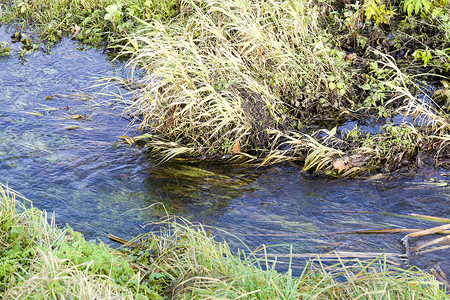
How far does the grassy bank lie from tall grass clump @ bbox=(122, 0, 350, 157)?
1784 mm

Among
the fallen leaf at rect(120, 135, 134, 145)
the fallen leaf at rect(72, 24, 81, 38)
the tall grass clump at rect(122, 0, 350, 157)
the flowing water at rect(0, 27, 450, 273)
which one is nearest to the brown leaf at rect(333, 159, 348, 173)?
the flowing water at rect(0, 27, 450, 273)

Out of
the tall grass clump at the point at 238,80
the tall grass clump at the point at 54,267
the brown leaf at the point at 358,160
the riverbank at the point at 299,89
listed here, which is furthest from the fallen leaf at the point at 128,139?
the brown leaf at the point at 358,160

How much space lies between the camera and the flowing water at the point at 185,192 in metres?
3.46

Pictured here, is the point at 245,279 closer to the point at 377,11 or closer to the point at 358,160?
the point at 358,160

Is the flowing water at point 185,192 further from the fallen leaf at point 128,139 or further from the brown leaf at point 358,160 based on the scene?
the brown leaf at point 358,160

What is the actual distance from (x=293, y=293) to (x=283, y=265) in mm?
761

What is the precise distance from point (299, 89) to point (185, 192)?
6.25 feet

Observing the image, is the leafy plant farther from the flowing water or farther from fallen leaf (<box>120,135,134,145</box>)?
fallen leaf (<box>120,135,134,145</box>)

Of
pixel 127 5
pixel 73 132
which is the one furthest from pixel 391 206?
pixel 127 5

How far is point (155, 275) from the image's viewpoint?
8.96 feet

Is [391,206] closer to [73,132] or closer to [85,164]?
[85,164]

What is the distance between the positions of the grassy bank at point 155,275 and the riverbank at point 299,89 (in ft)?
5.73

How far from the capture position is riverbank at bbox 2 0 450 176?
440 centimetres

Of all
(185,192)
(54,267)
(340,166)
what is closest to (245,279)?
(54,267)
